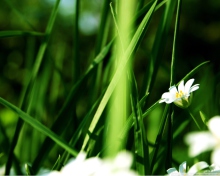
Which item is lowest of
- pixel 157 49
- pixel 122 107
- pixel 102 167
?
pixel 102 167

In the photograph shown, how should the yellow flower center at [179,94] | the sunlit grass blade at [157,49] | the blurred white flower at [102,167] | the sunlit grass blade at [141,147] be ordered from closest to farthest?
the blurred white flower at [102,167]
the sunlit grass blade at [141,147]
the yellow flower center at [179,94]
the sunlit grass blade at [157,49]

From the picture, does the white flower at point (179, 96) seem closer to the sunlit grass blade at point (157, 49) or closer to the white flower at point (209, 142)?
the sunlit grass blade at point (157, 49)

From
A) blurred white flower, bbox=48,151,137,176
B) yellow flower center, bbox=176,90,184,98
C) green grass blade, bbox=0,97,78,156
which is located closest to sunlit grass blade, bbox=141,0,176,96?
yellow flower center, bbox=176,90,184,98

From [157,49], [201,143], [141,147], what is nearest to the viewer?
[201,143]

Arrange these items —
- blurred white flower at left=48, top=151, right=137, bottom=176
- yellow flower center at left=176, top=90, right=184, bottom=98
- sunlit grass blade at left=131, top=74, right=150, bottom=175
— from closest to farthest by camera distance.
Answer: blurred white flower at left=48, top=151, right=137, bottom=176 → sunlit grass blade at left=131, top=74, right=150, bottom=175 → yellow flower center at left=176, top=90, right=184, bottom=98

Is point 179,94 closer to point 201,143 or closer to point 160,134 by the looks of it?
point 160,134

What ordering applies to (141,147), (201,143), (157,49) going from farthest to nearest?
(157,49) → (141,147) → (201,143)

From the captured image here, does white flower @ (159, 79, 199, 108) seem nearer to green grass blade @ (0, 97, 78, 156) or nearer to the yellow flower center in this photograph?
the yellow flower center

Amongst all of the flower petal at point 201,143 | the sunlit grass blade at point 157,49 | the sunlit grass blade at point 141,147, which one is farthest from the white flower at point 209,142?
the sunlit grass blade at point 157,49

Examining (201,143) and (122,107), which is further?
(122,107)

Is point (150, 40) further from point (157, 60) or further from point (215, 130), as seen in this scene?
point (215, 130)

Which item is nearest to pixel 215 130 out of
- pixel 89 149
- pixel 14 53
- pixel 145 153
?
pixel 145 153

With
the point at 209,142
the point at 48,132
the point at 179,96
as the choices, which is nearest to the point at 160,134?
the point at 179,96
